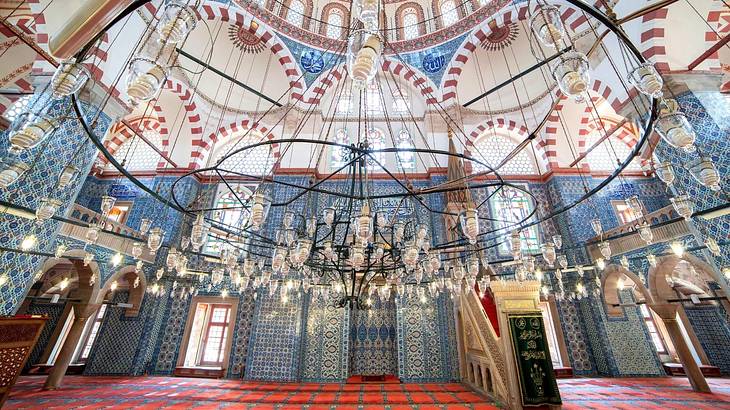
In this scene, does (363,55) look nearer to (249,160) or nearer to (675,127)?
(675,127)

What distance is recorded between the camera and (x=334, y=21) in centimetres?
930

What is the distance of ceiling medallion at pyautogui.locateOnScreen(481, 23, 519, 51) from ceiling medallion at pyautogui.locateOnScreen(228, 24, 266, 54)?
6729 millimetres

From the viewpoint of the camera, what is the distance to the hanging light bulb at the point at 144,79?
138 centimetres

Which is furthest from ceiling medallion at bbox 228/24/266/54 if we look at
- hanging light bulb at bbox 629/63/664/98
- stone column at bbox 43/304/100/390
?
hanging light bulb at bbox 629/63/664/98

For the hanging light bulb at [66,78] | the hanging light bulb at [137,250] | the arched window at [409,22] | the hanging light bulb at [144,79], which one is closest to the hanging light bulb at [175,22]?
the hanging light bulb at [144,79]

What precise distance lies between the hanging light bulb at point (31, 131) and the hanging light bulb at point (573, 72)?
2.98 meters

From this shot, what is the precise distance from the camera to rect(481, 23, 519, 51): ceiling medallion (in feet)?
27.1

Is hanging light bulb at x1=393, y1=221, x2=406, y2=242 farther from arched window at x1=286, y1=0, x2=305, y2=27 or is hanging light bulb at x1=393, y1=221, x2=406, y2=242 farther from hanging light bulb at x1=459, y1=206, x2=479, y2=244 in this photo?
arched window at x1=286, y1=0, x2=305, y2=27

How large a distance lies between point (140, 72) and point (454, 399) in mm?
5684

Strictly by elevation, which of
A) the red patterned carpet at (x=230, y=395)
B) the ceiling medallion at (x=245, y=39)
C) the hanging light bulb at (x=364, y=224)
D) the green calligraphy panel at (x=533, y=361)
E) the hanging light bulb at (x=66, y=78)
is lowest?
the red patterned carpet at (x=230, y=395)

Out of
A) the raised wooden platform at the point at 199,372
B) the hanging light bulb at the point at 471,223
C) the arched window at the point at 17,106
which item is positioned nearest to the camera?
the hanging light bulb at the point at 471,223

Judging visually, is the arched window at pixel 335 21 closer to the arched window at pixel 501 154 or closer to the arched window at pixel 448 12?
the arched window at pixel 448 12

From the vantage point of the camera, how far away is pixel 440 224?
7.58 metres

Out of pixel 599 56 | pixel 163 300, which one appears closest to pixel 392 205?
pixel 599 56
